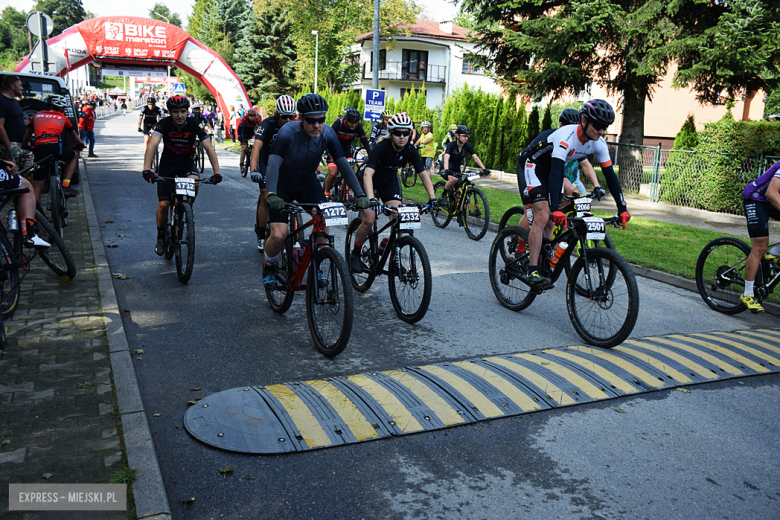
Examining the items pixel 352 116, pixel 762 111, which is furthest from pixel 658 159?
pixel 762 111

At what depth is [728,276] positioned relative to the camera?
7.42 metres

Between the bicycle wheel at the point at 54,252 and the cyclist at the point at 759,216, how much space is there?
716cm

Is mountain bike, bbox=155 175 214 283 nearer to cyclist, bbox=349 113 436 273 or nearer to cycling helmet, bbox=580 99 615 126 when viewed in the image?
cyclist, bbox=349 113 436 273

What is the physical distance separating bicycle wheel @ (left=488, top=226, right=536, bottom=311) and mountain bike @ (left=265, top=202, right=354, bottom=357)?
221 cm

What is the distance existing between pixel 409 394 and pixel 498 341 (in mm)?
1590

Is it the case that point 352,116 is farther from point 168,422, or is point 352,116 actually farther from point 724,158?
point 724,158

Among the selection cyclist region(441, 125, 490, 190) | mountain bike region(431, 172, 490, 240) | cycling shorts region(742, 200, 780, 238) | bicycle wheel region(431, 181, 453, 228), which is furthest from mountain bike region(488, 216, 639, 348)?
cyclist region(441, 125, 490, 190)

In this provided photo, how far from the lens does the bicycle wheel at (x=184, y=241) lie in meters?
7.40

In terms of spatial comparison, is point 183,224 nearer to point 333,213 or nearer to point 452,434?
point 333,213

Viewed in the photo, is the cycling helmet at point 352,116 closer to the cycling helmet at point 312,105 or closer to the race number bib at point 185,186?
the race number bib at point 185,186

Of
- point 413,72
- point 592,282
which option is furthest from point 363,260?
point 413,72

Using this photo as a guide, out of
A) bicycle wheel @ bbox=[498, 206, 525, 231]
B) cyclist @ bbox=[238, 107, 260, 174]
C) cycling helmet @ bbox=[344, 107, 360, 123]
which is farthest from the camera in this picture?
cyclist @ bbox=[238, 107, 260, 174]

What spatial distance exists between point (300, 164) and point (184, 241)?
7.34 feet

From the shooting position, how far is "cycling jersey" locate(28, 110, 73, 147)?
8.53 metres
